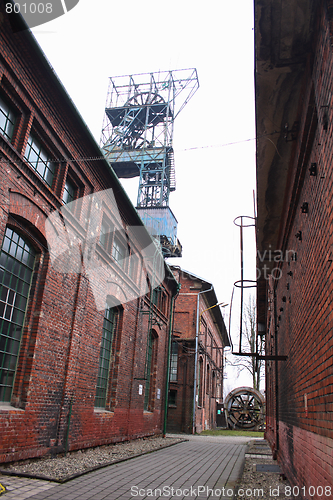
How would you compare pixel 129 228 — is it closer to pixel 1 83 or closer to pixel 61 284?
pixel 61 284

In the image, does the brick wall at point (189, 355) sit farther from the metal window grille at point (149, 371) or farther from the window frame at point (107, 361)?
the window frame at point (107, 361)

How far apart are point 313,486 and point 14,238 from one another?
6.07 m

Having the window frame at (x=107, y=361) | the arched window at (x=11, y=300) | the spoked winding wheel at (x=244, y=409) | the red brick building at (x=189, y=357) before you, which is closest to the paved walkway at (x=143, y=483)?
the arched window at (x=11, y=300)

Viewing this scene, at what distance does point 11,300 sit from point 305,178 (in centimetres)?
548

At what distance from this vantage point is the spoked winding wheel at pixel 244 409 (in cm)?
2625

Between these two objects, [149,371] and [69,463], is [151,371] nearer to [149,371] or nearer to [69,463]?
[149,371]

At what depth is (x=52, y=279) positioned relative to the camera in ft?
26.8

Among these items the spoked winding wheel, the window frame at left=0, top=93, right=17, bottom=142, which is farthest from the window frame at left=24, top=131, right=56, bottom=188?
the spoked winding wheel

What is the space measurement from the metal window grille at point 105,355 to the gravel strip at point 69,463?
1300 mm

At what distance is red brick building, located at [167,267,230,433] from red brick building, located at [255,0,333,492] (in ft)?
54.6

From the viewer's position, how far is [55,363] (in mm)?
8164

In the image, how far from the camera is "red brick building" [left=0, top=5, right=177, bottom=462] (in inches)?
273

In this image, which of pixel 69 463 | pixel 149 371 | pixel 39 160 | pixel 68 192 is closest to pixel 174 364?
pixel 149 371

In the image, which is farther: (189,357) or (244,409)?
(244,409)
